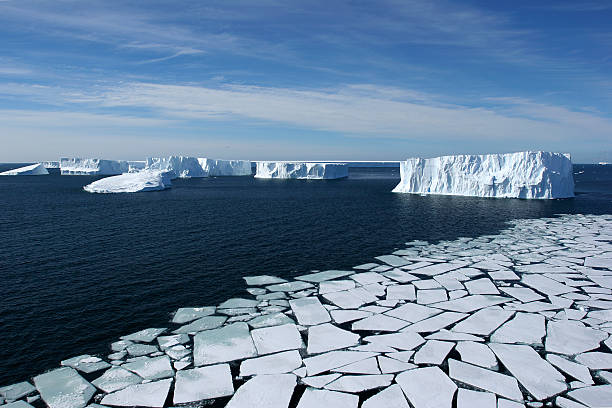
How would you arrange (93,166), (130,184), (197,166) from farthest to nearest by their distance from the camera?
(93,166) → (197,166) → (130,184)

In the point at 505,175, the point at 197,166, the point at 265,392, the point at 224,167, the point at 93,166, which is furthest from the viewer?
the point at 224,167

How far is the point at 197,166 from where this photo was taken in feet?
292

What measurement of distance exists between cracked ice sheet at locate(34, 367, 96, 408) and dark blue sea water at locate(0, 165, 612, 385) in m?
0.59

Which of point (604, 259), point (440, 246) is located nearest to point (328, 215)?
point (440, 246)

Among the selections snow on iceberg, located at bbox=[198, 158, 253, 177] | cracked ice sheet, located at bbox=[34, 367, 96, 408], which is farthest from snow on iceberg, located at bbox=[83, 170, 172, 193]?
cracked ice sheet, located at bbox=[34, 367, 96, 408]

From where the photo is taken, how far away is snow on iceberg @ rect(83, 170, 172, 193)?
1960 inches

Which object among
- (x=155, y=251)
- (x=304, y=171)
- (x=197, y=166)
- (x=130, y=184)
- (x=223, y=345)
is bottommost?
(x=223, y=345)

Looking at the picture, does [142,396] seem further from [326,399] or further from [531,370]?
[531,370]

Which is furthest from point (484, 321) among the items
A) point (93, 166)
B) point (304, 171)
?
point (93, 166)

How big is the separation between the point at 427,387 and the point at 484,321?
3.67 metres

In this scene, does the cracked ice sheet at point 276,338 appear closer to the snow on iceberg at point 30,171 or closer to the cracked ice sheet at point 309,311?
the cracked ice sheet at point 309,311

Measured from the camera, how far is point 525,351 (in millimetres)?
8641

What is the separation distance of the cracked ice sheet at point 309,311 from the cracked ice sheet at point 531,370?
13.7 ft

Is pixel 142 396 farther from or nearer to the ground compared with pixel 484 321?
nearer to the ground
